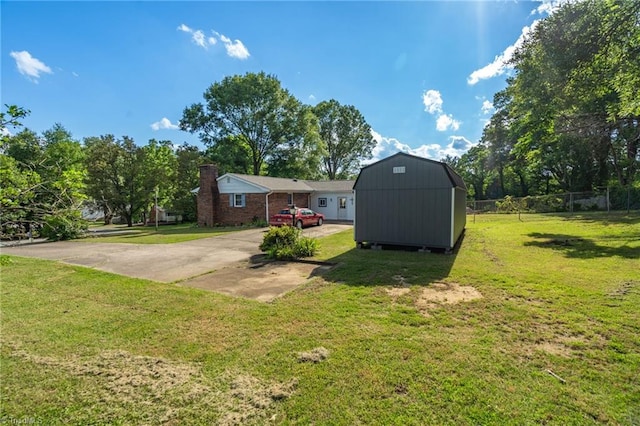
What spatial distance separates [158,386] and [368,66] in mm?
16655

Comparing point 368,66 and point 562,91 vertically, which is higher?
point 368,66

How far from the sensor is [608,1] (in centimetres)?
856

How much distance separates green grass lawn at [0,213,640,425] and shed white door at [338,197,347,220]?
17.0m

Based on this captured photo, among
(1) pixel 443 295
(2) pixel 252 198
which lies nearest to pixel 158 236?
(2) pixel 252 198

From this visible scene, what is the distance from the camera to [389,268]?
7.63 meters

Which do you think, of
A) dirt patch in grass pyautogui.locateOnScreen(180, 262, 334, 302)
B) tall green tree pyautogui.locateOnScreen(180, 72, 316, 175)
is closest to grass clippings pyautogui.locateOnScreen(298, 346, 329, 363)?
dirt patch in grass pyautogui.locateOnScreen(180, 262, 334, 302)

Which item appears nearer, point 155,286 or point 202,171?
point 155,286

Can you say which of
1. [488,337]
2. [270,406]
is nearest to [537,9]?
[488,337]

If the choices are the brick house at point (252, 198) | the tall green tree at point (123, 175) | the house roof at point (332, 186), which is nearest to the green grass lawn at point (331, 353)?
the brick house at point (252, 198)

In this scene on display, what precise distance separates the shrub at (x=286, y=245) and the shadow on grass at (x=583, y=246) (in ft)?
25.6

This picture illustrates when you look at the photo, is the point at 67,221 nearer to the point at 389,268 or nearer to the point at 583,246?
the point at 389,268

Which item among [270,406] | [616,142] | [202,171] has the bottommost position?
[270,406]

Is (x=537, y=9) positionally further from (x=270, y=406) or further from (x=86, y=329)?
(x=86, y=329)

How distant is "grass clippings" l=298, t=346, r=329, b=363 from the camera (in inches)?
132
